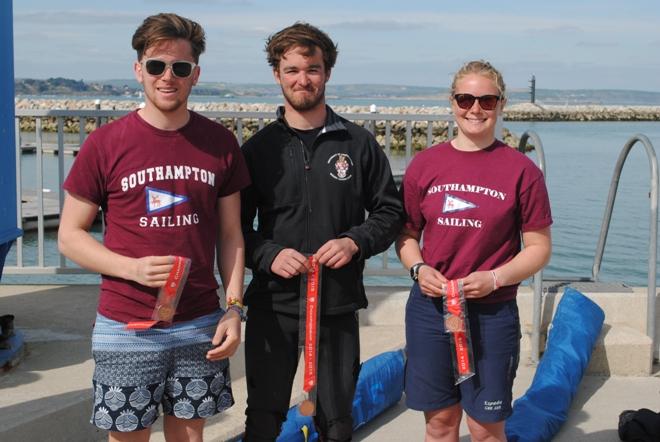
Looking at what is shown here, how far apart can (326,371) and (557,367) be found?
2095mm

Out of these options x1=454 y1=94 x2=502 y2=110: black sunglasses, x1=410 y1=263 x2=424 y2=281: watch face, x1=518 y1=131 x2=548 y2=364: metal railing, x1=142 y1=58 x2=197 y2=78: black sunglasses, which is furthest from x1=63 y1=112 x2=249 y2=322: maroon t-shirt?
x1=518 y1=131 x2=548 y2=364: metal railing

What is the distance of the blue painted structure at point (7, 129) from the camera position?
450 cm

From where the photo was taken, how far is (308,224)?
324cm

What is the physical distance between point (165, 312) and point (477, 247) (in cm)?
114

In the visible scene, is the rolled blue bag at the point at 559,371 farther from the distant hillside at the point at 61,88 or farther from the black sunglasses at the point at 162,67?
the distant hillside at the point at 61,88

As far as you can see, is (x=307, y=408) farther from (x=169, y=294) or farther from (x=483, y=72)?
(x=483, y=72)

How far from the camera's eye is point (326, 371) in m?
3.31

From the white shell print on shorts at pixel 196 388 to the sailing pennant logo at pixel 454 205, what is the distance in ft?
3.48

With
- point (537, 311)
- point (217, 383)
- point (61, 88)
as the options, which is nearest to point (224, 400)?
point (217, 383)

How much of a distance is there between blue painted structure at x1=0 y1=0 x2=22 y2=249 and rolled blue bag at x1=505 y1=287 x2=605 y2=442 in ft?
9.12

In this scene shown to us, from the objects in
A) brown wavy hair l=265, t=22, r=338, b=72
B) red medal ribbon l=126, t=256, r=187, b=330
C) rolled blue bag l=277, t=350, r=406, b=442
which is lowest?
rolled blue bag l=277, t=350, r=406, b=442

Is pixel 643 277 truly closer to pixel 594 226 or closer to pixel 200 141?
pixel 594 226

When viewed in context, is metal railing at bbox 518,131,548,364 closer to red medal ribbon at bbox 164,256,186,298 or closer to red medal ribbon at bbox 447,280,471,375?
red medal ribbon at bbox 447,280,471,375

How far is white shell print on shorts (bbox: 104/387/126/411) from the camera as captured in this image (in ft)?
9.30
